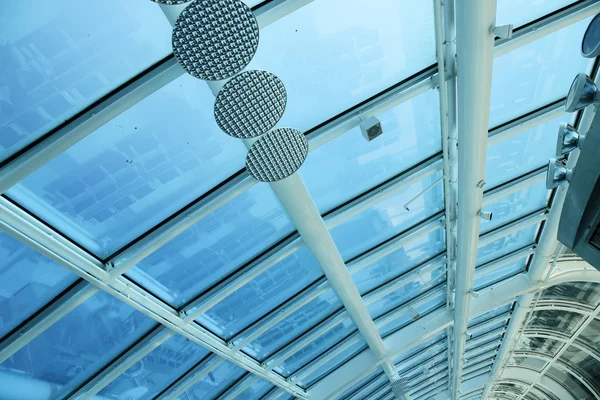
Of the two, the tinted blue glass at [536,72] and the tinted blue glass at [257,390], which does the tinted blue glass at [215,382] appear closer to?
the tinted blue glass at [257,390]

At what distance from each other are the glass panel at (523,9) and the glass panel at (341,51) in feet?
2.97

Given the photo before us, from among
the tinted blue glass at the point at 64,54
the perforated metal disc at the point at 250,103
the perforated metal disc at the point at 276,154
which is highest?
the tinted blue glass at the point at 64,54

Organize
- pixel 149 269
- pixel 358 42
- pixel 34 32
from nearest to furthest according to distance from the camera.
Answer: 1. pixel 34 32
2. pixel 358 42
3. pixel 149 269

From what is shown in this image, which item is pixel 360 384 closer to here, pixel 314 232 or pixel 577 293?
pixel 577 293

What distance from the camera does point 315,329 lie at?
503 inches

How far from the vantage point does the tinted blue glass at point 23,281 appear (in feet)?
20.2

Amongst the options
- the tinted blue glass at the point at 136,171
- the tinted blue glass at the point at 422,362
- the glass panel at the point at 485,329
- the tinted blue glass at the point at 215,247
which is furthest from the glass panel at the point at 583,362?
the tinted blue glass at the point at 136,171

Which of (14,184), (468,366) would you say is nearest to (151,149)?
(14,184)

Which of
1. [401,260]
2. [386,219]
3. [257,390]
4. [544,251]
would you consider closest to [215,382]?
[257,390]

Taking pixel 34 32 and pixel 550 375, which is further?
pixel 550 375

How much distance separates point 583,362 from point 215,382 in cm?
1757

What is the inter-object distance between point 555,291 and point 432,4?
15284 mm

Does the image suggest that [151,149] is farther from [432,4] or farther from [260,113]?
[432,4]

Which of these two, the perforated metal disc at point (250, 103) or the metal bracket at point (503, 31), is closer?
the perforated metal disc at point (250, 103)
